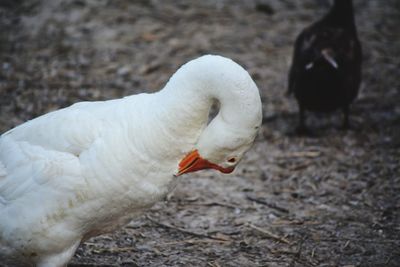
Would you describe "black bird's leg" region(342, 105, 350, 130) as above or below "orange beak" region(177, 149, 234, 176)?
below

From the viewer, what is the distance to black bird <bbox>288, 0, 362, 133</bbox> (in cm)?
650

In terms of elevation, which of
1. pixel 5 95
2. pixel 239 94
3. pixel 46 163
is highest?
pixel 239 94

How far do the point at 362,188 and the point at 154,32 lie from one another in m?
4.12

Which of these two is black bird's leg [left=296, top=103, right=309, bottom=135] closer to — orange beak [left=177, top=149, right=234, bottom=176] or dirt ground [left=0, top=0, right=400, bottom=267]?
dirt ground [left=0, top=0, right=400, bottom=267]

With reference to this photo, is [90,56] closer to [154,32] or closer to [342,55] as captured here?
[154,32]

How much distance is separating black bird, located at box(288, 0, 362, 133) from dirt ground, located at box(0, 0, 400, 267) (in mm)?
365

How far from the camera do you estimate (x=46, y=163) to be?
3.29 meters

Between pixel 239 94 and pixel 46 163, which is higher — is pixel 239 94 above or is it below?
above

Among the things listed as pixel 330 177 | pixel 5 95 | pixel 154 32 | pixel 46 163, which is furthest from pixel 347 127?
pixel 46 163

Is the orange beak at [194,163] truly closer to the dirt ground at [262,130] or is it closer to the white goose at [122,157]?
the white goose at [122,157]

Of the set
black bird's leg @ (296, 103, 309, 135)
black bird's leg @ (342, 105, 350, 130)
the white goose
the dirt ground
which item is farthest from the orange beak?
black bird's leg @ (342, 105, 350, 130)

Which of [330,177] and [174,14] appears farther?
[174,14]

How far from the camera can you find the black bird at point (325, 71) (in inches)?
256

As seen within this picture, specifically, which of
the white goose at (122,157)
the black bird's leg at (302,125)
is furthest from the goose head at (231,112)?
the black bird's leg at (302,125)
